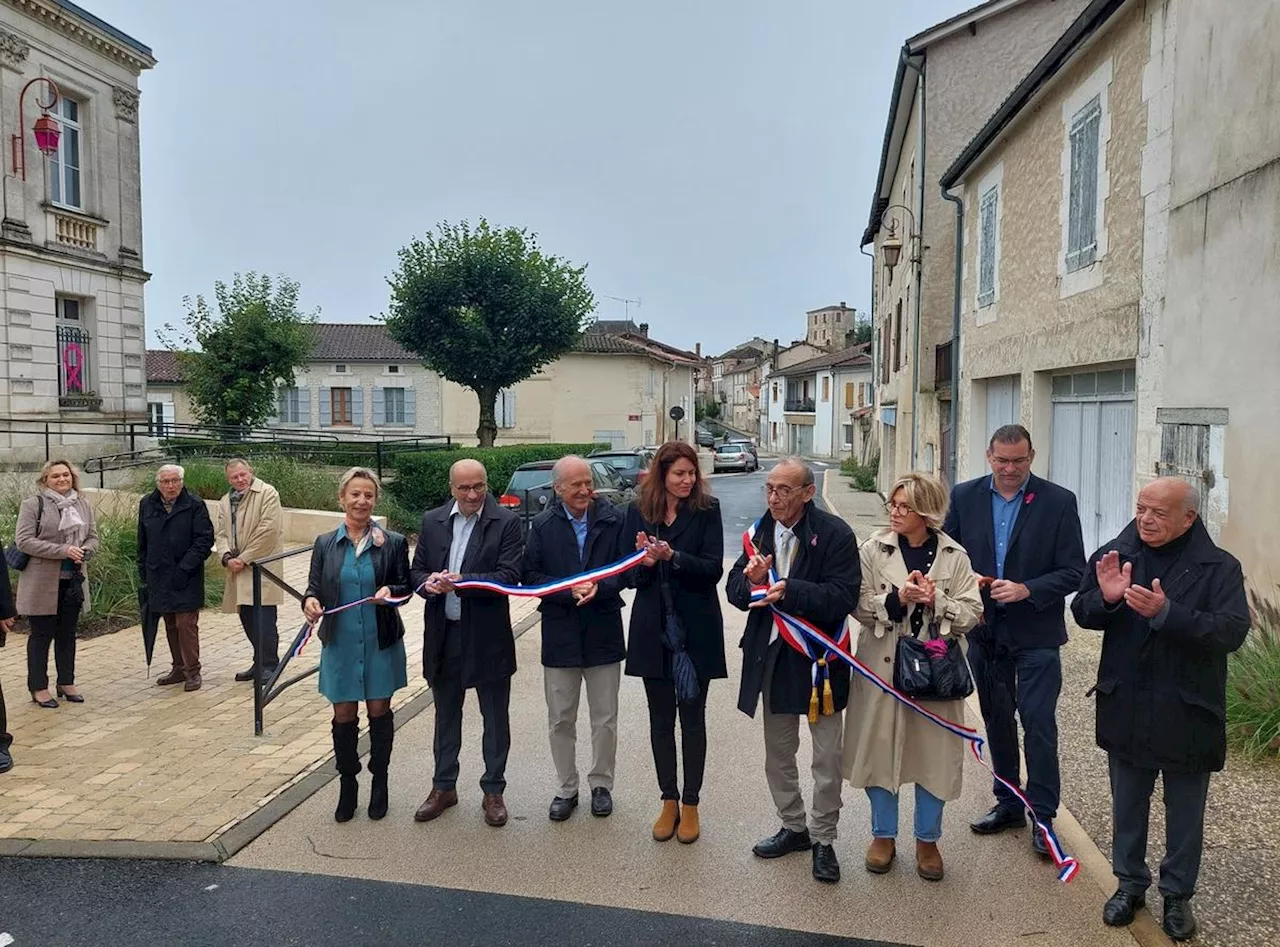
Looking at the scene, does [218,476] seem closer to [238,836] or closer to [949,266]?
[238,836]

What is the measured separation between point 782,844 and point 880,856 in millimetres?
429

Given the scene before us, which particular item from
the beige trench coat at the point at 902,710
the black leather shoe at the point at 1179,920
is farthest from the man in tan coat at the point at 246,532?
the black leather shoe at the point at 1179,920

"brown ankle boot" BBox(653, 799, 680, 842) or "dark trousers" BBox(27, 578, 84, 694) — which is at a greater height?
"dark trousers" BBox(27, 578, 84, 694)

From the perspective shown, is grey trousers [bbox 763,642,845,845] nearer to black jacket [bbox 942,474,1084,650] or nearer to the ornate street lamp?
black jacket [bbox 942,474,1084,650]

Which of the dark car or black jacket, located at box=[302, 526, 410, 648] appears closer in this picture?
black jacket, located at box=[302, 526, 410, 648]

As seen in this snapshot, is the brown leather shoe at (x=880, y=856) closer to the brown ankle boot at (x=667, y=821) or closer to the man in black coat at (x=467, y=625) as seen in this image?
the brown ankle boot at (x=667, y=821)

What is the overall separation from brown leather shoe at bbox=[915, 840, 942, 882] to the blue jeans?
0.04 m

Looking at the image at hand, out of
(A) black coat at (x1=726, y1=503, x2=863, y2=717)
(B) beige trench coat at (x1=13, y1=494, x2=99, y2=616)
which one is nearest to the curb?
(B) beige trench coat at (x1=13, y1=494, x2=99, y2=616)

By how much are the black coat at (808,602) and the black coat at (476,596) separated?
120 cm

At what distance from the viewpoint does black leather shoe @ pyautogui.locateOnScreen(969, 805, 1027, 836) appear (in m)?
4.42

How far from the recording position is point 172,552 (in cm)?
684

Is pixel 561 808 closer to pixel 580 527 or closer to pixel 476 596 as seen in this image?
pixel 476 596

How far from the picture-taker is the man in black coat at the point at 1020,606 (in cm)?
417

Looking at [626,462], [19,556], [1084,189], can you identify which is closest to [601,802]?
[19,556]
